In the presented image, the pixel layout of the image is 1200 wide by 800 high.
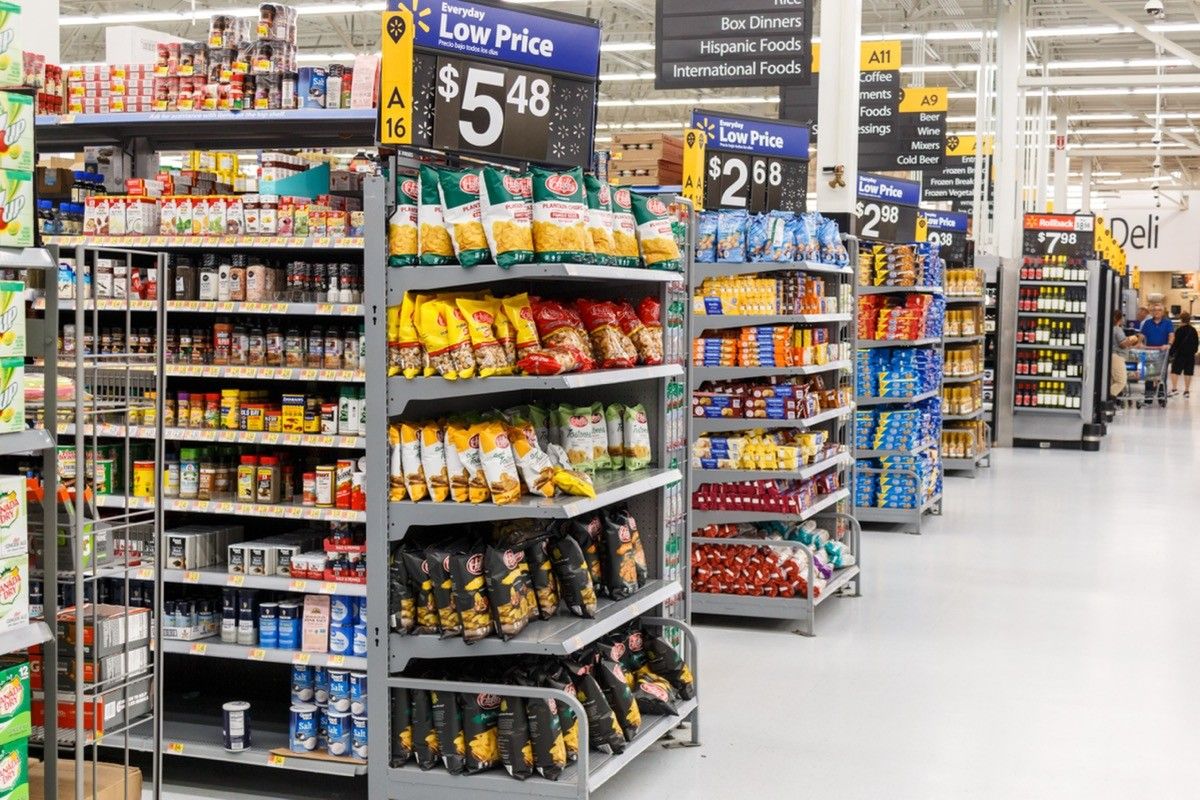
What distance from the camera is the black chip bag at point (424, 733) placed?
412 centimetres

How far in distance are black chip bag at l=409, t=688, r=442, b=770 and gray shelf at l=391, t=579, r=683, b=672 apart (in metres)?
0.12

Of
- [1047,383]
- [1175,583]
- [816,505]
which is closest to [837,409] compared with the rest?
[816,505]

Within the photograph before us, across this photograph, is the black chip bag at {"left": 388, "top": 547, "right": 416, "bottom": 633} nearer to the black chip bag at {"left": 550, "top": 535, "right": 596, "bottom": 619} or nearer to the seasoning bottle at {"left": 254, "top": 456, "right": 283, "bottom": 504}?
the black chip bag at {"left": 550, "top": 535, "right": 596, "bottom": 619}

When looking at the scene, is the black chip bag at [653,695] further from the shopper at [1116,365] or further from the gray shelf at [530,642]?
the shopper at [1116,365]

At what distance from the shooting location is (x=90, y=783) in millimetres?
3205

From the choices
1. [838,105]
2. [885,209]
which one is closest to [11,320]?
[838,105]

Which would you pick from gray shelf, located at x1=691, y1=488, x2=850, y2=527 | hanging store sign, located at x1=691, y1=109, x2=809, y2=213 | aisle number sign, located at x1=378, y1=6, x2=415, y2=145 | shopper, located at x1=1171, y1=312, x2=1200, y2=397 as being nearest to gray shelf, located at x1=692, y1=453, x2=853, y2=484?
gray shelf, located at x1=691, y1=488, x2=850, y2=527

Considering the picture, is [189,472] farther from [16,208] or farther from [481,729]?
[16,208]

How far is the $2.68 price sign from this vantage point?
13.7ft

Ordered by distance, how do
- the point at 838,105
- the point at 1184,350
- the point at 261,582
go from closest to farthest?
the point at 261,582 → the point at 838,105 → the point at 1184,350

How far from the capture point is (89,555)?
3.13 meters

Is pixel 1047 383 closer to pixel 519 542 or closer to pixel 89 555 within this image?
pixel 519 542

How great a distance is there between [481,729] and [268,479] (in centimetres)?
115

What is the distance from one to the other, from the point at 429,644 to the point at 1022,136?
51.6 feet
